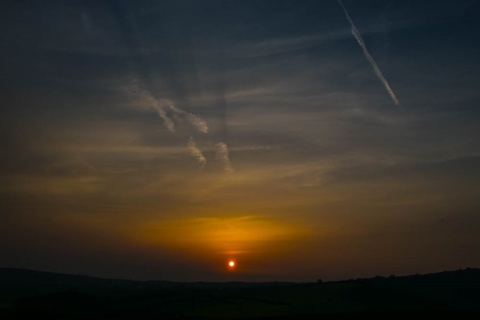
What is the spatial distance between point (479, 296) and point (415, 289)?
→ 10.8 meters

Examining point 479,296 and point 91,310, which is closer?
point 91,310

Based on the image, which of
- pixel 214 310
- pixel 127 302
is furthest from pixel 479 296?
pixel 127 302

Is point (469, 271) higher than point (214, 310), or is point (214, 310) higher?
point (469, 271)

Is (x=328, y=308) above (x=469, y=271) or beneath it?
beneath

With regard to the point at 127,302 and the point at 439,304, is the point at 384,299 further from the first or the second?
the point at 127,302

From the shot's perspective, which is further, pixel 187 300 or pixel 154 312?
pixel 187 300

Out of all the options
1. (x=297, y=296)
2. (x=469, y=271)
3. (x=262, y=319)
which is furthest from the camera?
(x=469, y=271)

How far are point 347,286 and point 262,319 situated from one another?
4630 cm

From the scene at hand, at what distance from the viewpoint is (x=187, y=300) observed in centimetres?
9462

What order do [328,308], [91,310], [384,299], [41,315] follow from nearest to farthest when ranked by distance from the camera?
[41,315] → [328,308] → [91,310] → [384,299]

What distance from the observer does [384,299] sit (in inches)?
3511

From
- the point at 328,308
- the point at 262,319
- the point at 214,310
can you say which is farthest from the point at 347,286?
the point at 262,319

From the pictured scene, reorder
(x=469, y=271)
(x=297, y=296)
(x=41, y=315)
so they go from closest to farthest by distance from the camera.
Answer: (x=41, y=315), (x=297, y=296), (x=469, y=271)

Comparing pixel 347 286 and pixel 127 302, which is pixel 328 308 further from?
pixel 127 302
